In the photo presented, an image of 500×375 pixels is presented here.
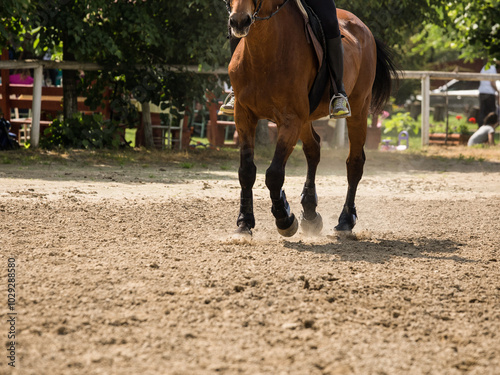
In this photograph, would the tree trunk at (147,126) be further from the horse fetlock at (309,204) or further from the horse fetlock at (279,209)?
the horse fetlock at (279,209)

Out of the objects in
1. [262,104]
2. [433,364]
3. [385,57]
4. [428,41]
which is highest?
[428,41]

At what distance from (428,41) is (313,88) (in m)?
25.0

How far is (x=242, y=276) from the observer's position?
429 cm

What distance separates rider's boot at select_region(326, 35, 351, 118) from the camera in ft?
19.1

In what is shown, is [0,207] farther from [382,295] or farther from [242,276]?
[382,295]

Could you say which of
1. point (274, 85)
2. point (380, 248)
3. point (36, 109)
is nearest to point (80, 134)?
point (36, 109)

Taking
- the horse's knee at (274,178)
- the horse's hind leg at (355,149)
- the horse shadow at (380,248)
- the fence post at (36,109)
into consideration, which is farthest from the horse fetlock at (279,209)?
the fence post at (36,109)

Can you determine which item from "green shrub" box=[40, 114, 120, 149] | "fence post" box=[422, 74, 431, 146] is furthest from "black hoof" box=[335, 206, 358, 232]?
"fence post" box=[422, 74, 431, 146]

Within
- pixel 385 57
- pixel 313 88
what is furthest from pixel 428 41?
pixel 313 88

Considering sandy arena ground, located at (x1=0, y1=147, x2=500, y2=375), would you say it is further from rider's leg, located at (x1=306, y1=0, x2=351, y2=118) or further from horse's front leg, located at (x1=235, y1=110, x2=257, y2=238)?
rider's leg, located at (x1=306, y1=0, x2=351, y2=118)

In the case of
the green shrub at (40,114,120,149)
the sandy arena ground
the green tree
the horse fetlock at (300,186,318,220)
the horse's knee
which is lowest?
the sandy arena ground

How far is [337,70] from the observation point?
5.86m

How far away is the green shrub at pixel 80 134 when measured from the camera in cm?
1334

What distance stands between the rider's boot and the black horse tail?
5.61 feet
